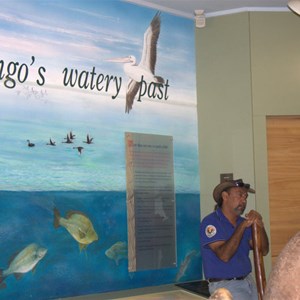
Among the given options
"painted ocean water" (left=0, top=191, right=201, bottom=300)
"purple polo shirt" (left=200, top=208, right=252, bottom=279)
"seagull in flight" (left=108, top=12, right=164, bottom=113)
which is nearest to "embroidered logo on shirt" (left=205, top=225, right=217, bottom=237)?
"purple polo shirt" (left=200, top=208, right=252, bottom=279)

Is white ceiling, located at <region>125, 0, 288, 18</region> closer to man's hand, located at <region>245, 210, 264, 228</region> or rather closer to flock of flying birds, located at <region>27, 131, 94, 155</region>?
flock of flying birds, located at <region>27, 131, 94, 155</region>

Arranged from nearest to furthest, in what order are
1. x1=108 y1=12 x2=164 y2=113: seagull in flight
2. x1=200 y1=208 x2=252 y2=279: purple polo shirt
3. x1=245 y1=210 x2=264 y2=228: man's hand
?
x1=245 y1=210 x2=264 y2=228: man's hand
x1=200 y1=208 x2=252 y2=279: purple polo shirt
x1=108 y1=12 x2=164 y2=113: seagull in flight

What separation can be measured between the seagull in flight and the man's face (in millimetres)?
1173

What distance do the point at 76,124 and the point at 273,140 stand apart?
1804 millimetres

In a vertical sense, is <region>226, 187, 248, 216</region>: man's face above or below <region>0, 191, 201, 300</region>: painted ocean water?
above

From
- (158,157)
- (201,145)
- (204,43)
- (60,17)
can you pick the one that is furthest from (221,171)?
(60,17)

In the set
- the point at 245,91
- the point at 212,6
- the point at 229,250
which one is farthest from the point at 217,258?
the point at 212,6

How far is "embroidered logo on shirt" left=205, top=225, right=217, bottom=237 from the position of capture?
3.78m

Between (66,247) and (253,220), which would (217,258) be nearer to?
(253,220)

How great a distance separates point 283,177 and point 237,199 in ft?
3.89

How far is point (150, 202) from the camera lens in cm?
473

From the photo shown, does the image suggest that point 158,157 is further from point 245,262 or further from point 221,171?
point 245,262

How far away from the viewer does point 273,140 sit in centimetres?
506

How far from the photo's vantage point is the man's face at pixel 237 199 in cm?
401
